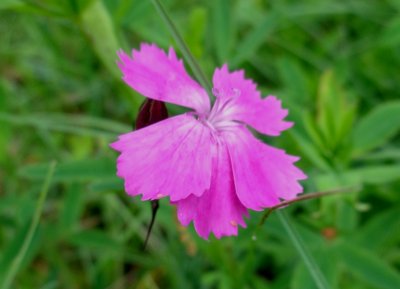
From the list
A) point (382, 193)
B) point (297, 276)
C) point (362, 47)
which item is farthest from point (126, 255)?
point (362, 47)

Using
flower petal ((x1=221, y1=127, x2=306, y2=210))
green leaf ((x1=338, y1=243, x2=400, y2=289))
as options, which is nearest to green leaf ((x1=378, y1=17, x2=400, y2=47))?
green leaf ((x1=338, y1=243, x2=400, y2=289))

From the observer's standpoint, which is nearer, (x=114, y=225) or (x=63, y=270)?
(x=63, y=270)

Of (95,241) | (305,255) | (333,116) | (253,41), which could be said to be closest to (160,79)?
(305,255)

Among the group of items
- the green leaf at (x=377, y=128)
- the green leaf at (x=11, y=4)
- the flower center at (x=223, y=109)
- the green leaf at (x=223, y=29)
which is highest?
the green leaf at (x=11, y=4)

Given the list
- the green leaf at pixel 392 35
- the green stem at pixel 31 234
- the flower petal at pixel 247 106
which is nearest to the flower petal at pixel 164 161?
the flower petal at pixel 247 106

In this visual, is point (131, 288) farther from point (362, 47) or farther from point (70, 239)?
point (362, 47)

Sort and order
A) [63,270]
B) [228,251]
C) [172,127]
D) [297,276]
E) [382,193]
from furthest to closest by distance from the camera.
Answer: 1. [63,270]
2. [382,193]
3. [228,251]
4. [297,276]
5. [172,127]

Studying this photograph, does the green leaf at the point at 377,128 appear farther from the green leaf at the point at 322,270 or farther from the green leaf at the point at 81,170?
the green leaf at the point at 81,170
